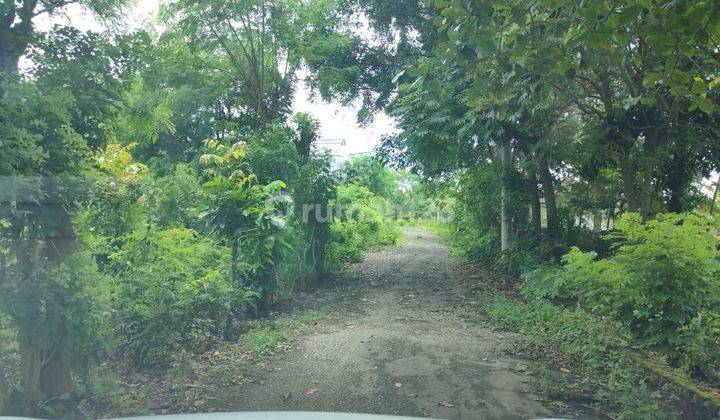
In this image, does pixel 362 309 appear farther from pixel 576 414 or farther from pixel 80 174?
pixel 80 174

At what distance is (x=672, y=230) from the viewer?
18.6 feet

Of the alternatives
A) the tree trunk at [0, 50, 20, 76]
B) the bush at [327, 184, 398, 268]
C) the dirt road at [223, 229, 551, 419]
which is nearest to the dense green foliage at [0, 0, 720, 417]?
the tree trunk at [0, 50, 20, 76]

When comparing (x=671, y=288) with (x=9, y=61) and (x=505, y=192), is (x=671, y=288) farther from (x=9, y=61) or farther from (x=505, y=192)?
(x=505, y=192)

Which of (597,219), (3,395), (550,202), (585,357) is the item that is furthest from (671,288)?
(597,219)

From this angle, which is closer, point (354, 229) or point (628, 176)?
point (628, 176)

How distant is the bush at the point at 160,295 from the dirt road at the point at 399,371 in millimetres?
975

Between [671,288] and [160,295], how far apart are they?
522 centimetres

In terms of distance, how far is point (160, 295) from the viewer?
616cm

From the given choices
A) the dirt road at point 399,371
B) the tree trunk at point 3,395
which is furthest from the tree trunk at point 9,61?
the dirt road at point 399,371

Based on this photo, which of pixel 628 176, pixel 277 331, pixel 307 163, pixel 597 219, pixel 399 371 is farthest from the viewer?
pixel 597 219

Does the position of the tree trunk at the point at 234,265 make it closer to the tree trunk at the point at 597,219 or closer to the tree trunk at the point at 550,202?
the tree trunk at the point at 550,202

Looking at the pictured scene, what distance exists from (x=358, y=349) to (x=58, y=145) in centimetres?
438

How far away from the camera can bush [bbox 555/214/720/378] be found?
5488mm

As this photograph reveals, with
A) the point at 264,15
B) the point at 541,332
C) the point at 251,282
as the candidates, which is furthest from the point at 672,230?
the point at 264,15
